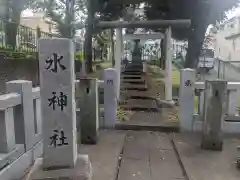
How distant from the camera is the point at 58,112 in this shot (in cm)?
294

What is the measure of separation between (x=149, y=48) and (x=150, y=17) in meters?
11.6

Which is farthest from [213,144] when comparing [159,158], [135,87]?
[135,87]

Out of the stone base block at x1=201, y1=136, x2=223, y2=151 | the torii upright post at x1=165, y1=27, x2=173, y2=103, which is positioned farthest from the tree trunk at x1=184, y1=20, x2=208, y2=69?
the stone base block at x1=201, y1=136, x2=223, y2=151

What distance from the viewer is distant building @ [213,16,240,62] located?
2845cm

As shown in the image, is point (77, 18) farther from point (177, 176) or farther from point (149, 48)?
point (177, 176)

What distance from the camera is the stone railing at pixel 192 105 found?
5480 mm

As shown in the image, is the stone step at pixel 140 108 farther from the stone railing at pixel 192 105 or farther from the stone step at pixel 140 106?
the stone railing at pixel 192 105

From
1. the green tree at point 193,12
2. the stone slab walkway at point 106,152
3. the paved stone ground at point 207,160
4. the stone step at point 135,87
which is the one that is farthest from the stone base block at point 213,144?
the green tree at point 193,12

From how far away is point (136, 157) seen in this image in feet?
14.1

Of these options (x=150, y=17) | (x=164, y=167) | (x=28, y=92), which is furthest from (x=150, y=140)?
(x=150, y=17)

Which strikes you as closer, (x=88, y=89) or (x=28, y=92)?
(x=28, y=92)

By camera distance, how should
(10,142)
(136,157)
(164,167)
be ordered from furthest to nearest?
(136,157) < (164,167) < (10,142)

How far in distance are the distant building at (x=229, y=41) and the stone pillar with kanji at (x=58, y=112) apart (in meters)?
25.2

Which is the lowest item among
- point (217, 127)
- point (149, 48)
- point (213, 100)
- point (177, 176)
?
point (177, 176)
